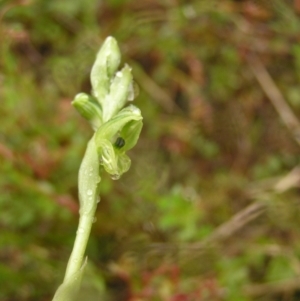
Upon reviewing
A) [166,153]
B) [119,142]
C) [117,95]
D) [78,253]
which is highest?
[166,153]

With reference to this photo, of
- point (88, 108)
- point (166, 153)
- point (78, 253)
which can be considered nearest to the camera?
point (78, 253)

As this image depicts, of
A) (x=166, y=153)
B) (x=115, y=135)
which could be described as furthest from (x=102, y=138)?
(x=166, y=153)

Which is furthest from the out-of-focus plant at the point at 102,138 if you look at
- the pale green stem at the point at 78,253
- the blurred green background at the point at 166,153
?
the blurred green background at the point at 166,153

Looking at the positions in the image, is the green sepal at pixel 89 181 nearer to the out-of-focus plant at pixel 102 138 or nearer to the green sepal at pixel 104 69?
the out-of-focus plant at pixel 102 138

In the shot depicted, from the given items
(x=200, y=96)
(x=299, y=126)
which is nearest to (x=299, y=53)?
(x=299, y=126)

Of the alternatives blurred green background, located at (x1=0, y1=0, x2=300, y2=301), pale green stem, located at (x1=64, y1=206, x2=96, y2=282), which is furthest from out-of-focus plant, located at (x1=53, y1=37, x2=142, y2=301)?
blurred green background, located at (x1=0, y1=0, x2=300, y2=301)

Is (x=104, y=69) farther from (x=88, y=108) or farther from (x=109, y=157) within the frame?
(x=109, y=157)

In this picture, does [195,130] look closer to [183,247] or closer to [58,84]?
[58,84]
